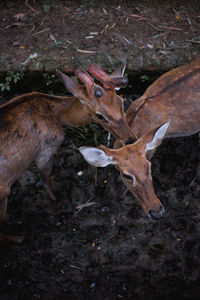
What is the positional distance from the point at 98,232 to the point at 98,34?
10.7 ft

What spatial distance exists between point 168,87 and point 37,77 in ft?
7.02

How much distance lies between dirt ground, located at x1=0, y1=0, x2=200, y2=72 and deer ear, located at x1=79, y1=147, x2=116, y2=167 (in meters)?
2.04

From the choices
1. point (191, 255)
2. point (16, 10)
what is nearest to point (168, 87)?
point (191, 255)

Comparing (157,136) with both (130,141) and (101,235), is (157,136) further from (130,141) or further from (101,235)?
(101,235)

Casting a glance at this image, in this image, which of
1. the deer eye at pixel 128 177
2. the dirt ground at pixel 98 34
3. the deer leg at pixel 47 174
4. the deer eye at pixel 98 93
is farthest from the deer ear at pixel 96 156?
the dirt ground at pixel 98 34

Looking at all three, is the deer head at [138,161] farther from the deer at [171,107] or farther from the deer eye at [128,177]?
the deer at [171,107]

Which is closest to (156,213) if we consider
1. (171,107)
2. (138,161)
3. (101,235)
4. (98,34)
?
(138,161)

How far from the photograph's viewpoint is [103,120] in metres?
3.85

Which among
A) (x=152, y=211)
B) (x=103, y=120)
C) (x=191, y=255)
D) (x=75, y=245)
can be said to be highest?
(x=103, y=120)

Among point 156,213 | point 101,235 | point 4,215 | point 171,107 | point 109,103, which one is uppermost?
point 109,103

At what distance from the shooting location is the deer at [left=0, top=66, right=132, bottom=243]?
372 cm

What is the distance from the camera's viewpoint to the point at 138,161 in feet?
11.3

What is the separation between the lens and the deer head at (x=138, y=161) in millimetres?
3428

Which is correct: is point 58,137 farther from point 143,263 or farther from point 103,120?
point 143,263
